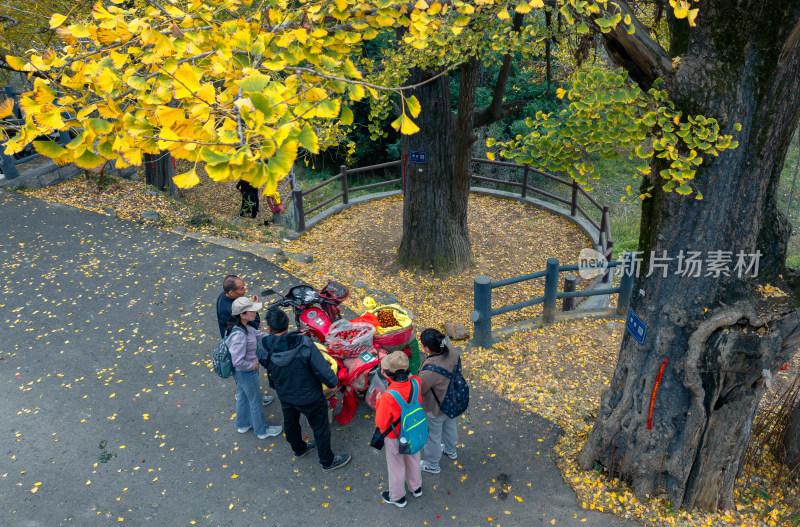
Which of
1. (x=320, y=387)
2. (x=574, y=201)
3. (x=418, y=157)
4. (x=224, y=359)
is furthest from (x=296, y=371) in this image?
(x=574, y=201)

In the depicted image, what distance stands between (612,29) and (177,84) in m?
2.75

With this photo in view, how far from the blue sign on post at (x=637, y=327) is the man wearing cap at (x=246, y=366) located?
307 cm

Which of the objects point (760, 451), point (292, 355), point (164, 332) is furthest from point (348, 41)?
point (760, 451)

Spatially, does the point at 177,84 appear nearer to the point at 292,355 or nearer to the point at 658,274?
the point at 292,355

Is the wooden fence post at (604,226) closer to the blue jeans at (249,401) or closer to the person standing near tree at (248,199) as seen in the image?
the person standing near tree at (248,199)

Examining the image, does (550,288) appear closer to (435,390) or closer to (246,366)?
(435,390)

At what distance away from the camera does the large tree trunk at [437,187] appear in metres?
8.91

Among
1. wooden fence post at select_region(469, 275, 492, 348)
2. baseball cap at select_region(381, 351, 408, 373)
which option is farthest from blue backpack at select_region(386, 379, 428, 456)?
wooden fence post at select_region(469, 275, 492, 348)

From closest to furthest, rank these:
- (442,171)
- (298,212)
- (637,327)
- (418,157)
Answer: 1. (637,327)
2. (418,157)
3. (442,171)
4. (298,212)

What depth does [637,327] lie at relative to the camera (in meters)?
4.24

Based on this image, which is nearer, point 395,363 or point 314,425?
point 395,363

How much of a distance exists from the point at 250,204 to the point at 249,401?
7551 mm

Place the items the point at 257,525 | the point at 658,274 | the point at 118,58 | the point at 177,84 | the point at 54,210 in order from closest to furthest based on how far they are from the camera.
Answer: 1. the point at 177,84
2. the point at 118,58
3. the point at 658,274
4. the point at 257,525
5. the point at 54,210

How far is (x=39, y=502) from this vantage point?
4.49 metres
